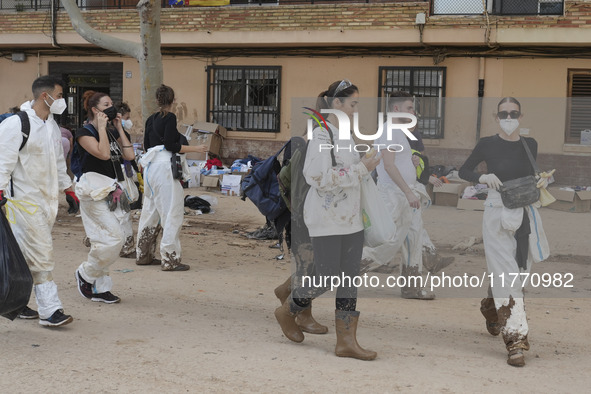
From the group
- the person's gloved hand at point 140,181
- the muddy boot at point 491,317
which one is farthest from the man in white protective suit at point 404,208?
the person's gloved hand at point 140,181

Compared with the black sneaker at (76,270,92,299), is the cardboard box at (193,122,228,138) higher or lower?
higher

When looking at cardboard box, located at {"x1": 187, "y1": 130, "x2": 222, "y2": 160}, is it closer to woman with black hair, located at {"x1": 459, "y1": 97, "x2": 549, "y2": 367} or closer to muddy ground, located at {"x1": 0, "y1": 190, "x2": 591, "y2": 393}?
muddy ground, located at {"x1": 0, "y1": 190, "x2": 591, "y2": 393}

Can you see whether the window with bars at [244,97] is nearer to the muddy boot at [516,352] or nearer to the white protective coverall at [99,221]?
the white protective coverall at [99,221]

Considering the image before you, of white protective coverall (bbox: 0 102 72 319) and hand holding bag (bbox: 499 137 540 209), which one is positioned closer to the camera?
hand holding bag (bbox: 499 137 540 209)

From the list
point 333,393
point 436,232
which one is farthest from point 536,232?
point 436,232

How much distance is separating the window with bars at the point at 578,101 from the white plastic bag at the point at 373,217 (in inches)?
473

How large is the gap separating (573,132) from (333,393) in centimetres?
1319

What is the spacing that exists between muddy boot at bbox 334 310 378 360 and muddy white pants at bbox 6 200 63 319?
2115mm

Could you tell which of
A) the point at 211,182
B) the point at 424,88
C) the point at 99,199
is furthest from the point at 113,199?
the point at 424,88

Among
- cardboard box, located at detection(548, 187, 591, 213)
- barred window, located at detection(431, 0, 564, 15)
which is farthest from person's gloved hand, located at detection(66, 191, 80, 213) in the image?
barred window, located at detection(431, 0, 564, 15)

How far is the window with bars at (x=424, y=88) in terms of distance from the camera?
17.1 m

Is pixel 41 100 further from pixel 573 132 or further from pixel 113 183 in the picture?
pixel 573 132

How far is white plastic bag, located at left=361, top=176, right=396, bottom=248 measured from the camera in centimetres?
522

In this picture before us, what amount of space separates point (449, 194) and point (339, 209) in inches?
287
